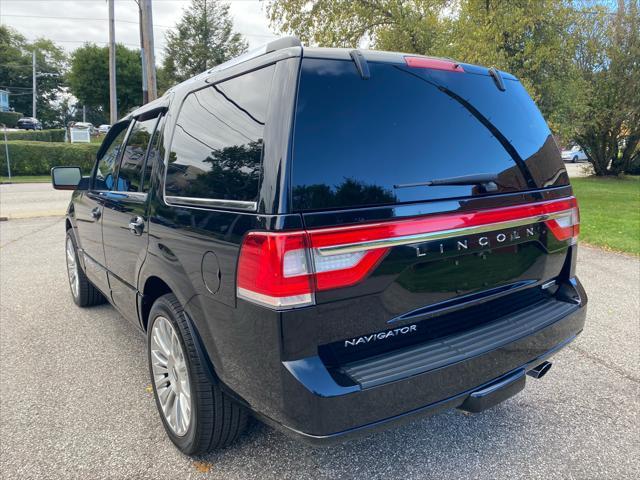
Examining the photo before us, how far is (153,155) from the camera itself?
2.73 metres

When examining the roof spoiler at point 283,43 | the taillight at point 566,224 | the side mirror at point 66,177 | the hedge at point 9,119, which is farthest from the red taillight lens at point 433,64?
the hedge at point 9,119

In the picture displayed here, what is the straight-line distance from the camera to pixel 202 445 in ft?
7.37

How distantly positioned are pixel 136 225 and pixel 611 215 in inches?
458

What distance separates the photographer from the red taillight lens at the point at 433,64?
2086 millimetres

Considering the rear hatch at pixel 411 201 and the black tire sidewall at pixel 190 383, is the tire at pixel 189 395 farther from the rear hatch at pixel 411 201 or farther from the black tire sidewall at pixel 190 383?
the rear hatch at pixel 411 201

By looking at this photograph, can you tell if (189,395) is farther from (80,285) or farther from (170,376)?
(80,285)

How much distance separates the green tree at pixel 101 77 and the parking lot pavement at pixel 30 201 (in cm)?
3501

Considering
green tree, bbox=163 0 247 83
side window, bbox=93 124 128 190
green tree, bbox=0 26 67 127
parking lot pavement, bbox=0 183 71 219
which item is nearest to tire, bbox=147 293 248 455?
side window, bbox=93 124 128 190

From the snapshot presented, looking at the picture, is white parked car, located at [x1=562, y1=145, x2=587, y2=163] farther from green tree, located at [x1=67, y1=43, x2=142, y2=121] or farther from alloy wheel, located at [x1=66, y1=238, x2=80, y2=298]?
alloy wheel, located at [x1=66, y1=238, x2=80, y2=298]

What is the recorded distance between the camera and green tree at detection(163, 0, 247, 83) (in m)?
44.8

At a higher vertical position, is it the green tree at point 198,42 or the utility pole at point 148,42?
the green tree at point 198,42

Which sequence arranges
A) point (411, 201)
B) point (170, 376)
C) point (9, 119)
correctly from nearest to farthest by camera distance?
point (411, 201)
point (170, 376)
point (9, 119)

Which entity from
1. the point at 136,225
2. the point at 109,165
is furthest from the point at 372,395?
the point at 109,165

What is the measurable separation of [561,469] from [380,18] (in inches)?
631
